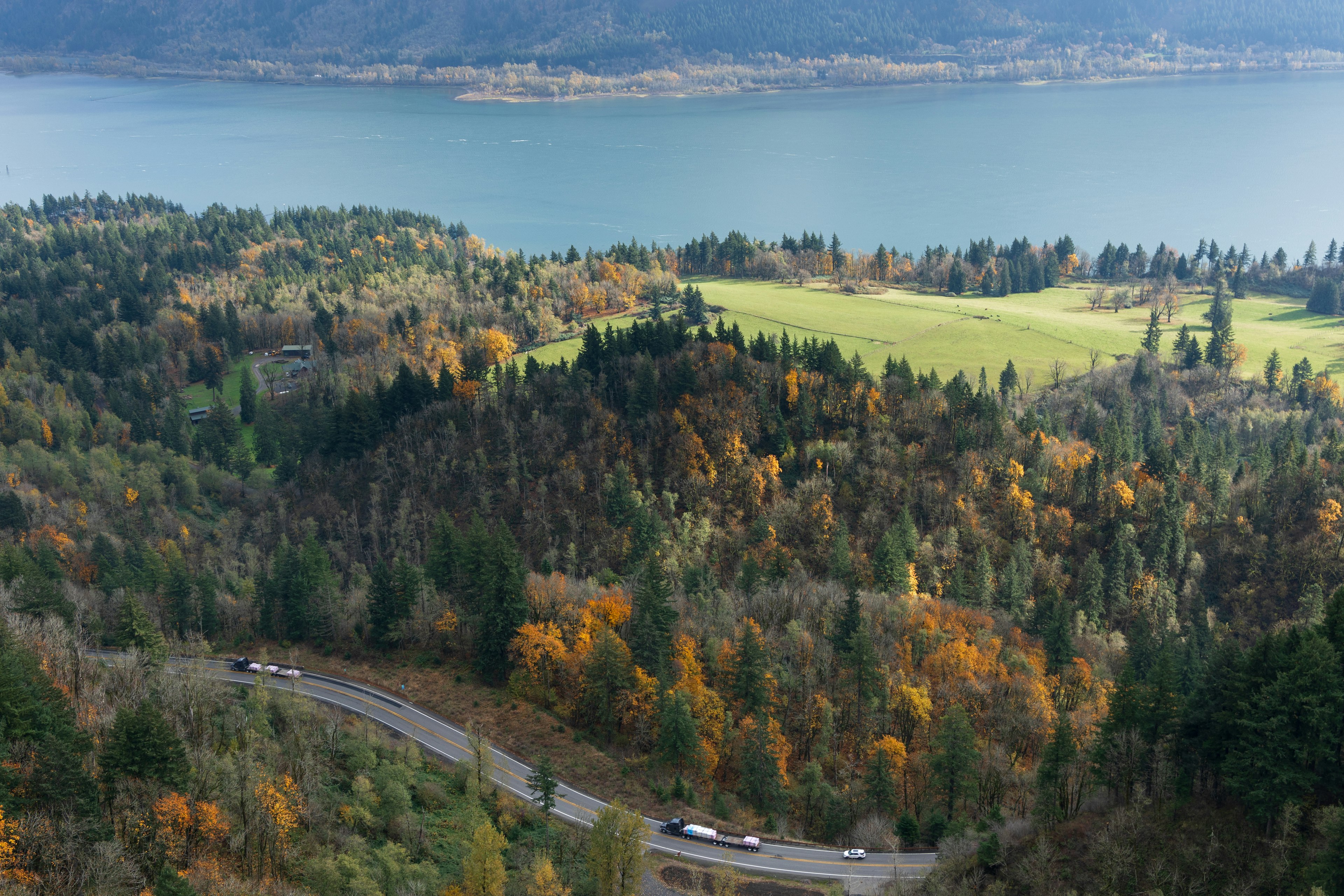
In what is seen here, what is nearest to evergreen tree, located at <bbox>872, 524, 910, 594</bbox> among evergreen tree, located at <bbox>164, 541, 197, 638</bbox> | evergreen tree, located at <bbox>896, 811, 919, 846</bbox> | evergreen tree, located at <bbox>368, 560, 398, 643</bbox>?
evergreen tree, located at <bbox>896, 811, 919, 846</bbox>

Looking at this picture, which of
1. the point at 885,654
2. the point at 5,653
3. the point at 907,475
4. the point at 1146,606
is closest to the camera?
the point at 5,653

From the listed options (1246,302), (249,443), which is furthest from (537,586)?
(1246,302)

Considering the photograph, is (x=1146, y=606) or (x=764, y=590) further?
(x=1146, y=606)

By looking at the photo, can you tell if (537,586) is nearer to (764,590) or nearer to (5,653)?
(764,590)

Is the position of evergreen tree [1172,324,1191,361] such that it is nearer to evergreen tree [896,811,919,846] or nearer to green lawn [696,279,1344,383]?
green lawn [696,279,1344,383]

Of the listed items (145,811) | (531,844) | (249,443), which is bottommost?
(249,443)

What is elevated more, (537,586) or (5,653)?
(5,653)
